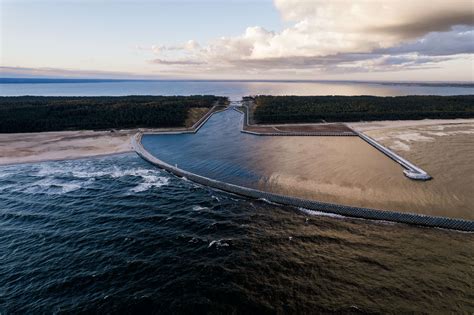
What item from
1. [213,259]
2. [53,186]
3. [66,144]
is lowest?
[213,259]

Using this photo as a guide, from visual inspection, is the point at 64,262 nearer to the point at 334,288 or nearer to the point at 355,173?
the point at 334,288

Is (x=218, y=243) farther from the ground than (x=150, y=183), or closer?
closer

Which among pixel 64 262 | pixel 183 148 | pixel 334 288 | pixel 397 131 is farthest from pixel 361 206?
pixel 397 131

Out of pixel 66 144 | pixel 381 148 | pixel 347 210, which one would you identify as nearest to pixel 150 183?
pixel 347 210

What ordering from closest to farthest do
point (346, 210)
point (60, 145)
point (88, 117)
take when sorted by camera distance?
point (346, 210), point (60, 145), point (88, 117)

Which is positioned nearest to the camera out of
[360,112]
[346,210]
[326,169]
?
[346,210]

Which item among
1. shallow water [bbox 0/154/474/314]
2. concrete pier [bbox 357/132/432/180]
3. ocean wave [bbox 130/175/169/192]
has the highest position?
concrete pier [bbox 357/132/432/180]

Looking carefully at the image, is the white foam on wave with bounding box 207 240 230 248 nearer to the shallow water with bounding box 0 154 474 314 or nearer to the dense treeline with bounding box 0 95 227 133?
the shallow water with bounding box 0 154 474 314

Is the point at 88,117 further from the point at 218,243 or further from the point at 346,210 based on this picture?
the point at 346,210

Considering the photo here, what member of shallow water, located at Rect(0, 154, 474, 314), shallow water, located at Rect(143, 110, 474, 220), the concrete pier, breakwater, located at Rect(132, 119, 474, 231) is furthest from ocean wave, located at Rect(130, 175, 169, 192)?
the concrete pier
